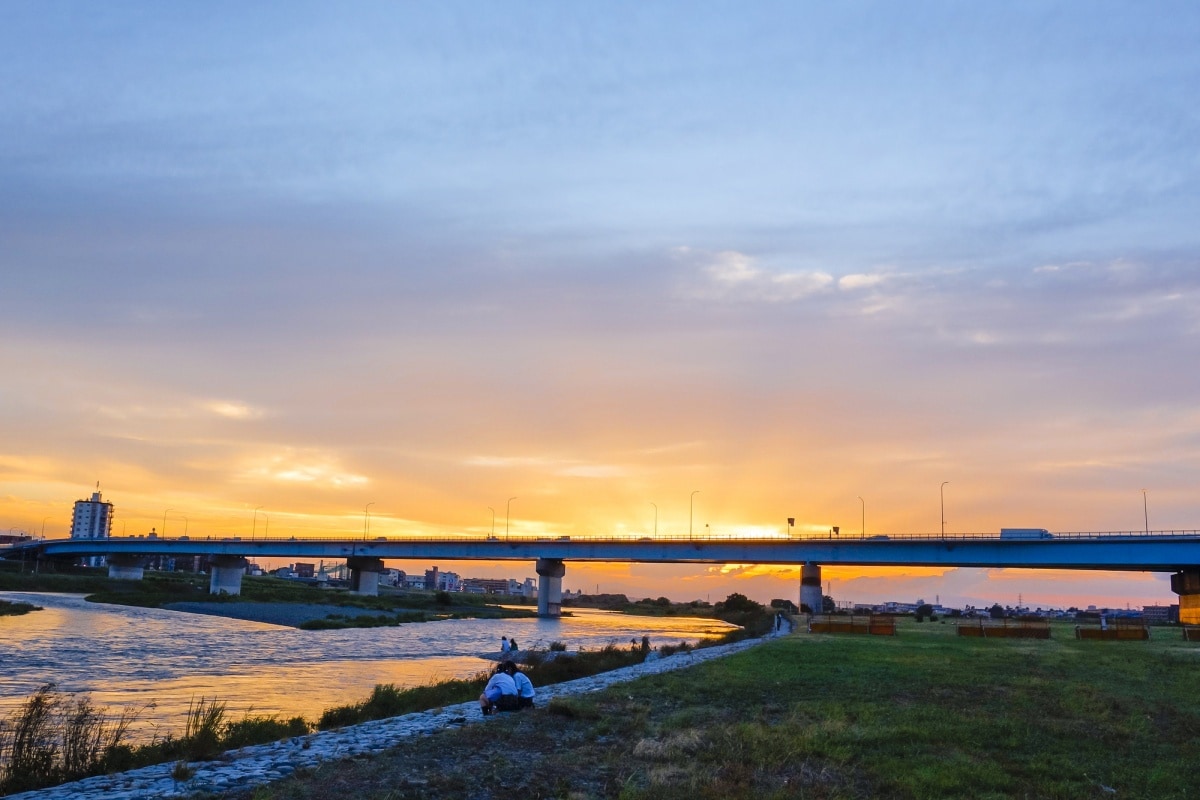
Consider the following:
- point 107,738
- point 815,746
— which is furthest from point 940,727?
point 107,738

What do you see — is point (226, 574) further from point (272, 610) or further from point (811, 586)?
point (811, 586)

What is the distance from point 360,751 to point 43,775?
490cm

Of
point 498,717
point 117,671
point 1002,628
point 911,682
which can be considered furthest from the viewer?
point 1002,628

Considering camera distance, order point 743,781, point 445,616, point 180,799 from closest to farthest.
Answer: point 180,799
point 743,781
point 445,616

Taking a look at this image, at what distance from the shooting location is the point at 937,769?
14.6 m

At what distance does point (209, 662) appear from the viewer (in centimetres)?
4394

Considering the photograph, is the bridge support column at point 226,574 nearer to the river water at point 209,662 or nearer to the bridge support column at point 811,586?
the river water at point 209,662

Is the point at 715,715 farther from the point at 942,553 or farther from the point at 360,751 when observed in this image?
the point at 942,553

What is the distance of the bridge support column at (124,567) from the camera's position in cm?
18138

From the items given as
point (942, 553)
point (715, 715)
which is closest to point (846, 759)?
point (715, 715)

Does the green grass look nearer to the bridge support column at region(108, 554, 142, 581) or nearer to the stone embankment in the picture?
the stone embankment

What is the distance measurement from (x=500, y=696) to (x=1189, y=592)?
10545 cm

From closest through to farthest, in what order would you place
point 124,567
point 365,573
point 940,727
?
point 940,727 → point 365,573 → point 124,567

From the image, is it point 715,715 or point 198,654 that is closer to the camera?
point 715,715
